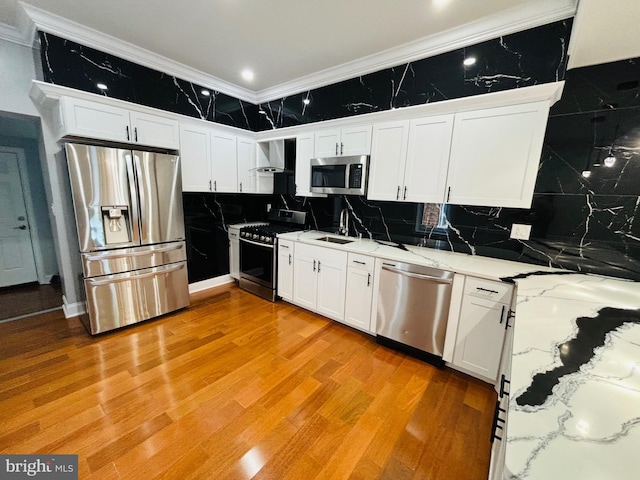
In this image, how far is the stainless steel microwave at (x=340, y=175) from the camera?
2.85 m

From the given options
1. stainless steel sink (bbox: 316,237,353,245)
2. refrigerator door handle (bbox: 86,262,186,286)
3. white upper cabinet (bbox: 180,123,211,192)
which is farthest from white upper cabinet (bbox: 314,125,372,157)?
refrigerator door handle (bbox: 86,262,186,286)

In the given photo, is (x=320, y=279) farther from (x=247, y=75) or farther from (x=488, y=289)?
(x=247, y=75)

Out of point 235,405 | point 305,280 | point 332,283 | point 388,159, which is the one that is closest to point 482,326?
point 332,283

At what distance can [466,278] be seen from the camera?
207cm

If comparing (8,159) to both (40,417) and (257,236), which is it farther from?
(40,417)

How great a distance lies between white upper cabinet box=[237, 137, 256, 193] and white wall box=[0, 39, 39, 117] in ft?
7.00

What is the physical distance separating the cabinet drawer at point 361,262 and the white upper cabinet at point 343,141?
45.5 inches

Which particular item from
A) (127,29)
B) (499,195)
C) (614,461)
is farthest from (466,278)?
(127,29)

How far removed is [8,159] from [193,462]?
4.87 m

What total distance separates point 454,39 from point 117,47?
3459 mm

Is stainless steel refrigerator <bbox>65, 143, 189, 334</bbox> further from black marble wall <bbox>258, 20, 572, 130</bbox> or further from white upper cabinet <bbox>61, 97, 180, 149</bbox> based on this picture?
black marble wall <bbox>258, 20, 572, 130</bbox>

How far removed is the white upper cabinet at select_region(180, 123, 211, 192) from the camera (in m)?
3.22

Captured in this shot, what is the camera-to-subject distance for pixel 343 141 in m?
3.02

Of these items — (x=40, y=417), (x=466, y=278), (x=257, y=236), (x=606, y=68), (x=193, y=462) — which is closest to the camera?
(x=193, y=462)
